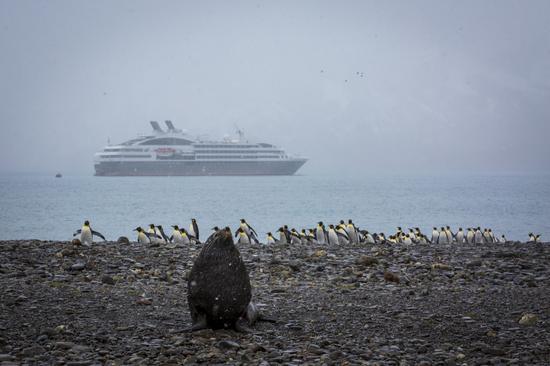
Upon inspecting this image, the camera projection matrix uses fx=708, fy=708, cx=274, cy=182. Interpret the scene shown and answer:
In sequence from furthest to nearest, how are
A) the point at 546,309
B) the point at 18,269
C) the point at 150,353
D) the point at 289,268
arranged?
the point at 289,268 → the point at 18,269 → the point at 546,309 → the point at 150,353

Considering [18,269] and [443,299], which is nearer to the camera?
[443,299]

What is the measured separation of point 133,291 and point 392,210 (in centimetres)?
5067

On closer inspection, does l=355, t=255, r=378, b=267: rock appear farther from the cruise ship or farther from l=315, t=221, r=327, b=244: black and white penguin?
the cruise ship

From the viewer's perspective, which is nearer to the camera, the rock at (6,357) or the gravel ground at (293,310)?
the rock at (6,357)

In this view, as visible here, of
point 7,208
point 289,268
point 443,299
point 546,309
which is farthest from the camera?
point 7,208

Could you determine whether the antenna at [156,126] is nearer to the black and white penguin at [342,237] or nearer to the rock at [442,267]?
the black and white penguin at [342,237]

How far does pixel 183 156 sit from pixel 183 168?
127 inches

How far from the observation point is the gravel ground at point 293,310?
19.7 ft

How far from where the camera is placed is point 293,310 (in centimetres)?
777

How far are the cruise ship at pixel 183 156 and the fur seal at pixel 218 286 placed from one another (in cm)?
11179

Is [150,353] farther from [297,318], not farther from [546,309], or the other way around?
[546,309]

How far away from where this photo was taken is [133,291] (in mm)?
8656

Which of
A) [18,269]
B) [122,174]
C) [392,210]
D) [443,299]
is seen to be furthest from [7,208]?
[122,174]

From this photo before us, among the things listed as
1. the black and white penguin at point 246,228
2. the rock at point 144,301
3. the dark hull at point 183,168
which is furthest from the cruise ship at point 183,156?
the rock at point 144,301
